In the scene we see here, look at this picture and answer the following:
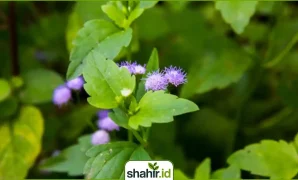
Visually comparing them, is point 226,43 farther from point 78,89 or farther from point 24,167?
point 24,167

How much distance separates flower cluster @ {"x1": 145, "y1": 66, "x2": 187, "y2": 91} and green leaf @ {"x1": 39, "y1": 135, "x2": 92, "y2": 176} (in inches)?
9.3

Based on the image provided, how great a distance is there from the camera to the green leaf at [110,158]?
751mm

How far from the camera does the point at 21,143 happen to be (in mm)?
1140

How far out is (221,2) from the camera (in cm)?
104

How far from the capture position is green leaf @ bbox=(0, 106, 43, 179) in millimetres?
1096

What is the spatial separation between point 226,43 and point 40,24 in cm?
54

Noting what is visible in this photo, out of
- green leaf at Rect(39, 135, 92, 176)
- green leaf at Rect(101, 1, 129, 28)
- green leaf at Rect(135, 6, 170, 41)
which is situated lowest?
green leaf at Rect(39, 135, 92, 176)

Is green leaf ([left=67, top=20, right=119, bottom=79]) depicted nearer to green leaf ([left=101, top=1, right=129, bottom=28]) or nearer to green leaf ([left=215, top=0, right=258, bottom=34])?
green leaf ([left=101, top=1, right=129, bottom=28])

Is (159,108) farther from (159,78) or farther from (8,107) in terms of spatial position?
(8,107)

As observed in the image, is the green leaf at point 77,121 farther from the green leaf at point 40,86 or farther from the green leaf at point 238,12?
the green leaf at point 238,12

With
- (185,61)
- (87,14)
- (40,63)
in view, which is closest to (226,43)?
(185,61)

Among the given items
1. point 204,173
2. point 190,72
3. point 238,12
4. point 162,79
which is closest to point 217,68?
point 190,72

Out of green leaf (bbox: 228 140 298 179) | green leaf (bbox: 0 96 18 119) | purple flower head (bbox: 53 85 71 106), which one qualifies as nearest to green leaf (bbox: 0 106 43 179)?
green leaf (bbox: 0 96 18 119)

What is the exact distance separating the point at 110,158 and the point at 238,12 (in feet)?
1.36
